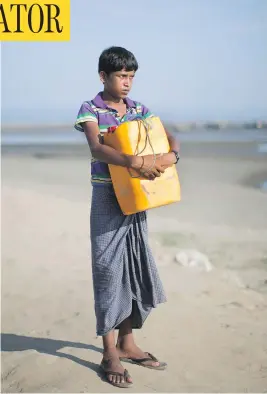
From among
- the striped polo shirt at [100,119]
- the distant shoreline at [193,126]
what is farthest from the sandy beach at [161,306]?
the distant shoreline at [193,126]

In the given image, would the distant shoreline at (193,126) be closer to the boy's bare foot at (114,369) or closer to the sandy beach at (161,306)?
the sandy beach at (161,306)

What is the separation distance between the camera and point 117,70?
121 inches

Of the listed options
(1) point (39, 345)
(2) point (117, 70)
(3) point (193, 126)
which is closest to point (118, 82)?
(2) point (117, 70)

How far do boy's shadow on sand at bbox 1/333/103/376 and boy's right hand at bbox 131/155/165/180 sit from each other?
122 centimetres

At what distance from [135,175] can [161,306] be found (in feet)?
4.94

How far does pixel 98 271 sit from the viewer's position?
321 centimetres

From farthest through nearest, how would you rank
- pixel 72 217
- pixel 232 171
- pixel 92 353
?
pixel 232 171, pixel 72 217, pixel 92 353

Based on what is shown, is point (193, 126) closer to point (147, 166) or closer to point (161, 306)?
point (161, 306)

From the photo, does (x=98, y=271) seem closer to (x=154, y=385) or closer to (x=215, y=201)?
(x=154, y=385)

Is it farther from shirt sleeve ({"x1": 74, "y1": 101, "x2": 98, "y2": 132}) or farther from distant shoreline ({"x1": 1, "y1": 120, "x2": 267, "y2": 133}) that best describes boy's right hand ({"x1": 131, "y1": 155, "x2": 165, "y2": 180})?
distant shoreline ({"x1": 1, "y1": 120, "x2": 267, "y2": 133})

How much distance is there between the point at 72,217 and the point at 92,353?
3.46 m

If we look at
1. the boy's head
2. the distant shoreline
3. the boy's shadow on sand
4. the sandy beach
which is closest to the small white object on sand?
the sandy beach

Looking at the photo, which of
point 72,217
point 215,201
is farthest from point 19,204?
point 215,201

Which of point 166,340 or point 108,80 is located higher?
point 108,80
